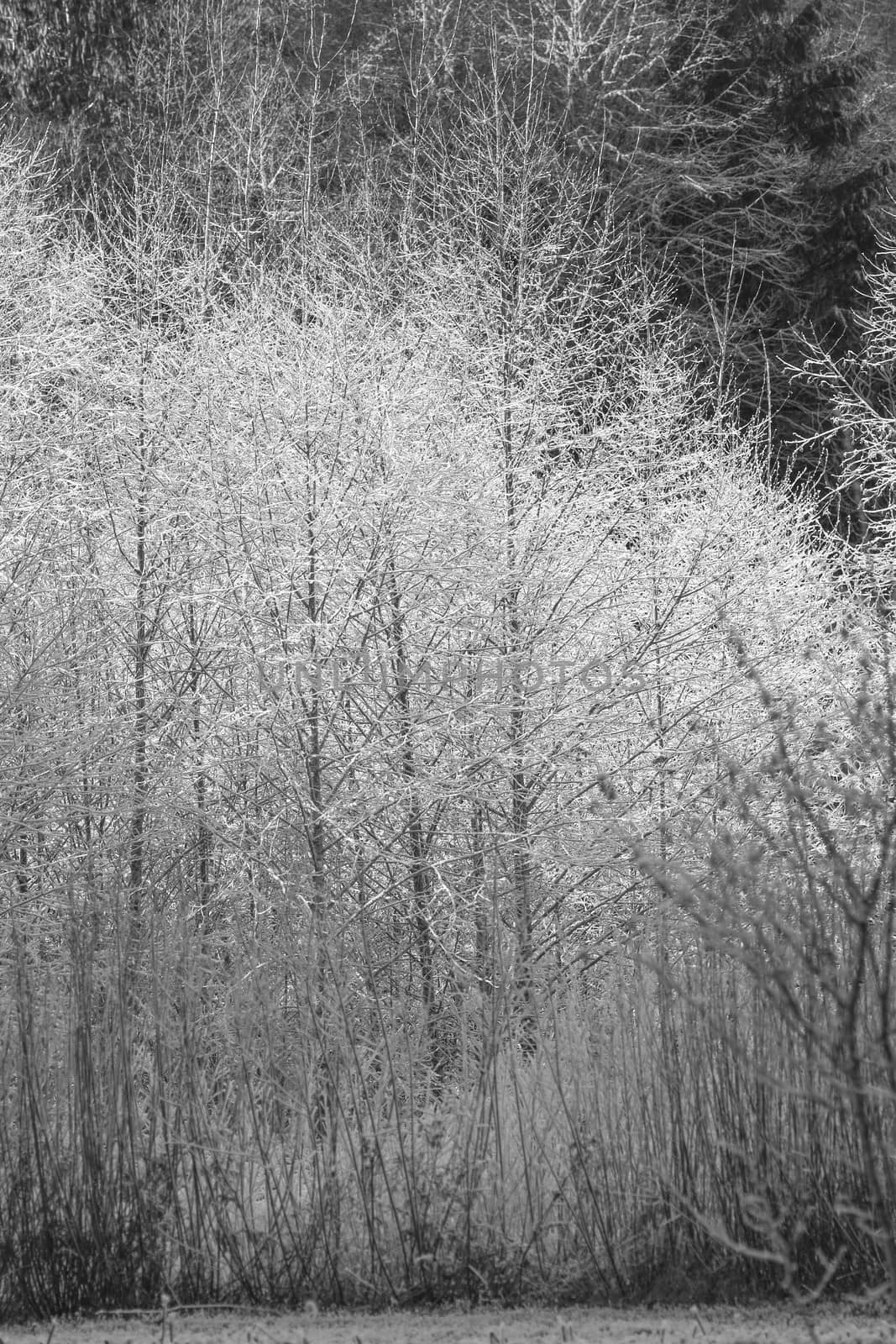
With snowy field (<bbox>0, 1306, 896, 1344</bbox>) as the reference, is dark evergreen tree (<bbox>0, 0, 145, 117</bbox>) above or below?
above

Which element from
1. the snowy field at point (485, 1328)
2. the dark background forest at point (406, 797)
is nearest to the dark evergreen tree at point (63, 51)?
the dark background forest at point (406, 797)

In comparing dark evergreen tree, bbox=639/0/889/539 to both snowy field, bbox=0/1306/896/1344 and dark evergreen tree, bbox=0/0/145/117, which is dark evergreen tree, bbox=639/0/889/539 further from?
snowy field, bbox=0/1306/896/1344

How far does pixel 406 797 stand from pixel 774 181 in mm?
17667

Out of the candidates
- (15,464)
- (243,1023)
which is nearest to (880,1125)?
(243,1023)

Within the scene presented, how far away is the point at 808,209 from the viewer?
79.6 ft

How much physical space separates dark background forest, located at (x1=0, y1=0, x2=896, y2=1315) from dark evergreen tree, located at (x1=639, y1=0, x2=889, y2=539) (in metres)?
5.27

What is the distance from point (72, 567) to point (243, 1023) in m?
8.34

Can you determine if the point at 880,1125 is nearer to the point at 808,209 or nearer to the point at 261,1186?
the point at 261,1186

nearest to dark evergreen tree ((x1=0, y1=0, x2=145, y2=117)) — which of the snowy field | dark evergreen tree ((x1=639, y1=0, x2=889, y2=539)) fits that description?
dark evergreen tree ((x1=639, y1=0, x2=889, y2=539))

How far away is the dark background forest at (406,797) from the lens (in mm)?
4910

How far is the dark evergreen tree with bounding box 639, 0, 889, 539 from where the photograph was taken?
23609 millimetres

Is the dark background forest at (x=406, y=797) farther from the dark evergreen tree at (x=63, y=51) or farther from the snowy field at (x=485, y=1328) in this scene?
the dark evergreen tree at (x=63, y=51)

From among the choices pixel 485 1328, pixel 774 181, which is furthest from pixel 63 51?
pixel 485 1328

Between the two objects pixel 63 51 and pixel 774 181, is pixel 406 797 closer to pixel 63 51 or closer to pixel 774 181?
pixel 63 51
